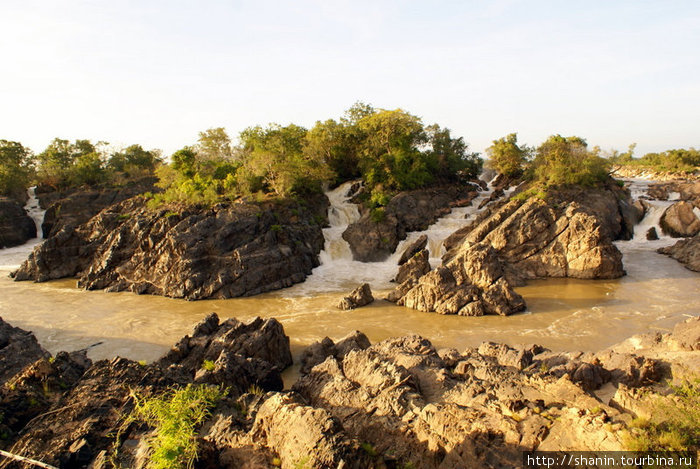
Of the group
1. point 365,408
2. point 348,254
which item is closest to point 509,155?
point 348,254

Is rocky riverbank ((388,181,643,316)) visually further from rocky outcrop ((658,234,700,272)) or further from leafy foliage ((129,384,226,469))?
leafy foliage ((129,384,226,469))

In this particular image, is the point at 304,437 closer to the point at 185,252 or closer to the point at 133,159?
the point at 185,252

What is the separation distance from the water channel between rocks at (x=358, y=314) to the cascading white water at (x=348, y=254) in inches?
7.9

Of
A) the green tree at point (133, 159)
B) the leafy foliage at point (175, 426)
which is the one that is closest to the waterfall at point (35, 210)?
the green tree at point (133, 159)

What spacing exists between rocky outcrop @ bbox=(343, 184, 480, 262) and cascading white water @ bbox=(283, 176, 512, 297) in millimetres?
470

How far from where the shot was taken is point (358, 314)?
685 inches

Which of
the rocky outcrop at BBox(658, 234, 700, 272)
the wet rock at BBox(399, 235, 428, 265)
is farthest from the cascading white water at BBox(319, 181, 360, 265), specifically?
the rocky outcrop at BBox(658, 234, 700, 272)

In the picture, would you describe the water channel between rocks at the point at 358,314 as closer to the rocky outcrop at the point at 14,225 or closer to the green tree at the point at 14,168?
the rocky outcrop at the point at 14,225

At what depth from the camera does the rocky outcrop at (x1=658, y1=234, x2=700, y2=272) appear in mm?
21500

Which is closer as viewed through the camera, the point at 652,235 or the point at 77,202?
the point at 652,235

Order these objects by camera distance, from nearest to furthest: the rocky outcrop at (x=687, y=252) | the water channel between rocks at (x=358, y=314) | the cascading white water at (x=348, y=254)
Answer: the water channel between rocks at (x=358, y=314) → the rocky outcrop at (x=687, y=252) → the cascading white water at (x=348, y=254)

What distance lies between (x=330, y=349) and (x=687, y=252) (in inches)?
892

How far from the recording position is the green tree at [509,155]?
123 feet

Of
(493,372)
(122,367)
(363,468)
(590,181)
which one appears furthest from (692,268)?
(122,367)
